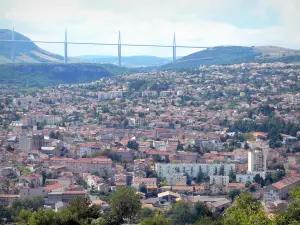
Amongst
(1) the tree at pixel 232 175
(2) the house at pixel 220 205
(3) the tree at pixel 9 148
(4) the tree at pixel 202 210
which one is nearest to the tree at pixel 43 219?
(4) the tree at pixel 202 210

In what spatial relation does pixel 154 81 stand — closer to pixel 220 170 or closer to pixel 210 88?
pixel 210 88

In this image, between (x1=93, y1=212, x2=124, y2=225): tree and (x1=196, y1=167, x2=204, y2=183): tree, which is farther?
(x1=196, y1=167, x2=204, y2=183): tree

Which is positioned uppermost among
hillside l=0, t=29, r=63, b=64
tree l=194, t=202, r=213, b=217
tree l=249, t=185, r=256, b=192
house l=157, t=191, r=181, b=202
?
hillside l=0, t=29, r=63, b=64

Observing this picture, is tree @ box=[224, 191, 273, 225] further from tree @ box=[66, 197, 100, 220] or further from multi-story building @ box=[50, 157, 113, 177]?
multi-story building @ box=[50, 157, 113, 177]

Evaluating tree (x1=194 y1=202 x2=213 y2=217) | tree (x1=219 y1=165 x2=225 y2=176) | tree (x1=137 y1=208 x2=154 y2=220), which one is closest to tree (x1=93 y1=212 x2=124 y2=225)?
tree (x1=137 y1=208 x2=154 y2=220)

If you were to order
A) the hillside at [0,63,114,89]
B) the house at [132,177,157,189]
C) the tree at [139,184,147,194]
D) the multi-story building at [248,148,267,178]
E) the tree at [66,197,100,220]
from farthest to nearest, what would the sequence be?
the hillside at [0,63,114,89]
the multi-story building at [248,148,267,178]
the house at [132,177,157,189]
the tree at [139,184,147,194]
the tree at [66,197,100,220]

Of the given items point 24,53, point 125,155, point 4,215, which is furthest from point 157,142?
point 24,53
